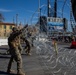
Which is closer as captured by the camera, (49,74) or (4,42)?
(49,74)

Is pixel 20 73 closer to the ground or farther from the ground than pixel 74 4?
closer to the ground

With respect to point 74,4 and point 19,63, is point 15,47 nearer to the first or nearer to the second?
point 19,63

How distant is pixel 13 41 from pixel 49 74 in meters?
1.77

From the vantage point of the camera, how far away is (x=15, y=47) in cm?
1054

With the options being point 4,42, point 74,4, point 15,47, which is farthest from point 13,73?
point 4,42

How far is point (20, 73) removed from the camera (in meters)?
10.2

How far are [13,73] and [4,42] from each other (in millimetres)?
36204

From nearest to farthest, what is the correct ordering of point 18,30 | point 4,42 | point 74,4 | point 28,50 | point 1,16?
1. point 74,4
2. point 18,30
3. point 28,50
4. point 4,42
5. point 1,16

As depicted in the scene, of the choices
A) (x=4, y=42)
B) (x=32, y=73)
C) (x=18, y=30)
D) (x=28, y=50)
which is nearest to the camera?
(x=18, y=30)

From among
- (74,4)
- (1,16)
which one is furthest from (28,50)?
(1,16)

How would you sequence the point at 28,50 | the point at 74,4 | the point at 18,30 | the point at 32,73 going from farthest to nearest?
the point at 28,50, the point at 32,73, the point at 18,30, the point at 74,4

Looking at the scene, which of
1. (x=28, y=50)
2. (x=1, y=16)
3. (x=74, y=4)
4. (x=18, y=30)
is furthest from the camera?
(x=1, y=16)

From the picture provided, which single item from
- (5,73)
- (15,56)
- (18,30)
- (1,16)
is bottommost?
(5,73)

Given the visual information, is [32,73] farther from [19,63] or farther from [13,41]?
[13,41]
